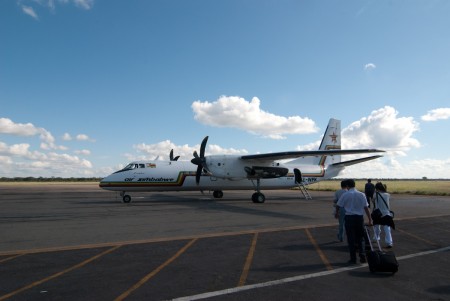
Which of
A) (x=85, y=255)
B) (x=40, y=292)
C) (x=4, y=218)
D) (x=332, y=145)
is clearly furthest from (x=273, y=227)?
(x=332, y=145)

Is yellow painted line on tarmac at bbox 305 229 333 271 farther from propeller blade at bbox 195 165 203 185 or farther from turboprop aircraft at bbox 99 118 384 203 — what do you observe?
propeller blade at bbox 195 165 203 185

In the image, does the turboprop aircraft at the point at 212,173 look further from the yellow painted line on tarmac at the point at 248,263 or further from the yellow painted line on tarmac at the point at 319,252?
the yellow painted line on tarmac at the point at 248,263

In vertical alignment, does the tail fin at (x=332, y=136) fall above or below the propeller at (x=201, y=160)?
above

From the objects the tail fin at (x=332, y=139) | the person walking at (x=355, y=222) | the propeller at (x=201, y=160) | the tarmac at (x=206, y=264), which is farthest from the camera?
the tail fin at (x=332, y=139)

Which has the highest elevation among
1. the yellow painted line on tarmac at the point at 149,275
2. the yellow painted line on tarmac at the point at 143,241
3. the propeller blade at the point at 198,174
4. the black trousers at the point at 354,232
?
the propeller blade at the point at 198,174

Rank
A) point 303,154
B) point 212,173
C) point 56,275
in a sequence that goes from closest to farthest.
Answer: point 56,275
point 303,154
point 212,173

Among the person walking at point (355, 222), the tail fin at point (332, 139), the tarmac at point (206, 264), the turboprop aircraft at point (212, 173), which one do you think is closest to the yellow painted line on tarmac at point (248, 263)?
the tarmac at point (206, 264)

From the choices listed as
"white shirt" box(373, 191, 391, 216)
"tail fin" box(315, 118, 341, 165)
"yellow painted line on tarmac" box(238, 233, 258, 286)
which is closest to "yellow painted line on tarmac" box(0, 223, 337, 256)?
"yellow painted line on tarmac" box(238, 233, 258, 286)

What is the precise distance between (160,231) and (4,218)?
28.9 feet

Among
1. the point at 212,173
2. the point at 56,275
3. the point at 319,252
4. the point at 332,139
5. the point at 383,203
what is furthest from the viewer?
the point at 332,139

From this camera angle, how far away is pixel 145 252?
884cm

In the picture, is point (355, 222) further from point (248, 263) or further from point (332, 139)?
point (332, 139)

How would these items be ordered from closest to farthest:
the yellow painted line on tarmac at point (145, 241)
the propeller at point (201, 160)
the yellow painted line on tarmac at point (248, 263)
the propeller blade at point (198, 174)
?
the yellow painted line on tarmac at point (248, 263)
the yellow painted line on tarmac at point (145, 241)
the propeller at point (201, 160)
the propeller blade at point (198, 174)

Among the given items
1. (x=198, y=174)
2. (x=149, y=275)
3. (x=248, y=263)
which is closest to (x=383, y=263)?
(x=248, y=263)
